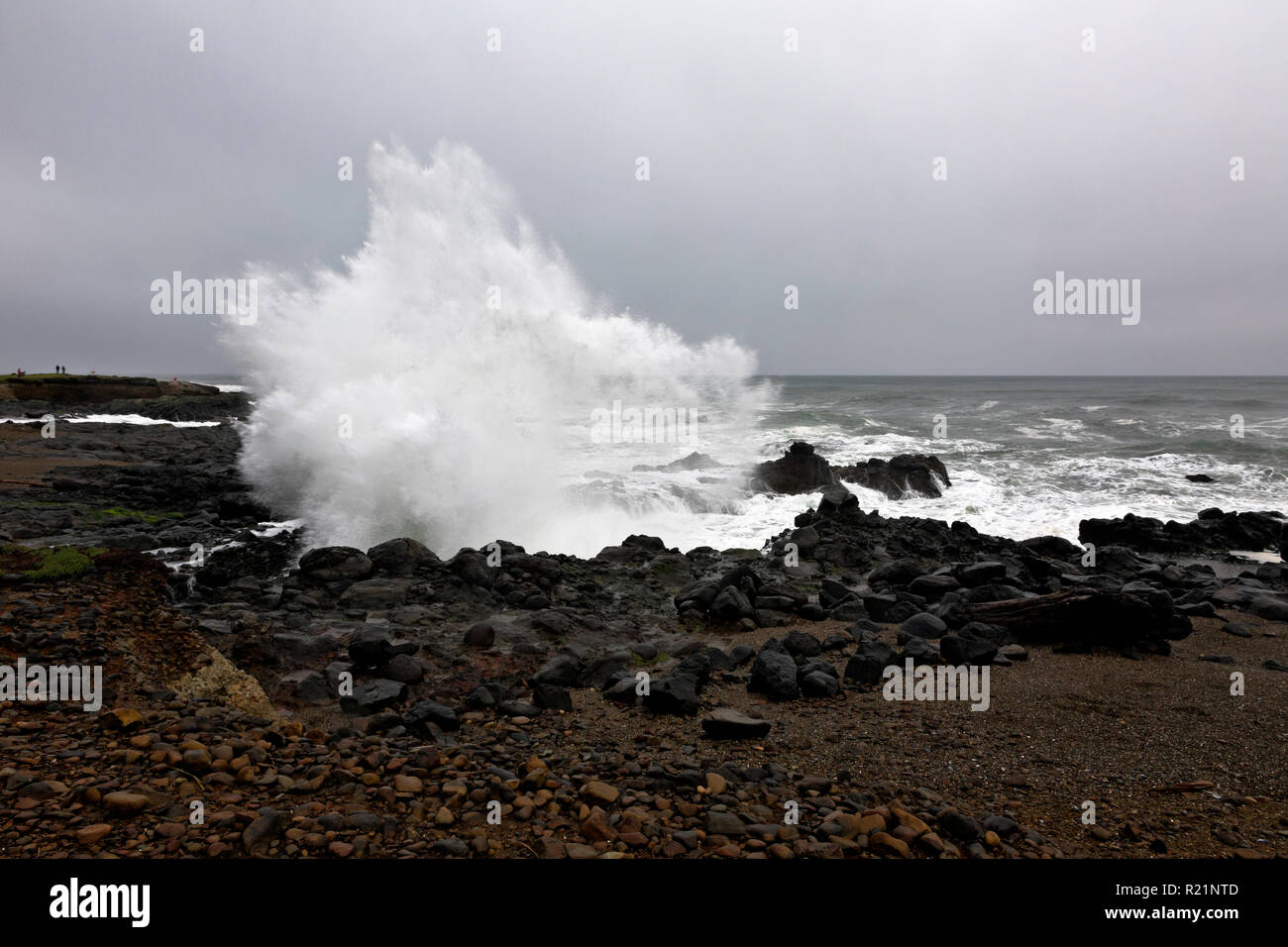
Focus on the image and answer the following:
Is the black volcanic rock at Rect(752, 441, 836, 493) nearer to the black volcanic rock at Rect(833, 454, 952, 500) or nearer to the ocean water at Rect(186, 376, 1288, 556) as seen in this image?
the ocean water at Rect(186, 376, 1288, 556)

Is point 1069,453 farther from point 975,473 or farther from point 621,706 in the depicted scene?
point 621,706

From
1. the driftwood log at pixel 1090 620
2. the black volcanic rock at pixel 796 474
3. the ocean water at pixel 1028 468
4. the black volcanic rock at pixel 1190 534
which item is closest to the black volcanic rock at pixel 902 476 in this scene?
the ocean water at pixel 1028 468

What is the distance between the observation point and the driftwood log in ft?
24.0

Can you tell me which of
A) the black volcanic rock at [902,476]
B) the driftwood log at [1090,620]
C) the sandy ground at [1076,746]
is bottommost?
the sandy ground at [1076,746]

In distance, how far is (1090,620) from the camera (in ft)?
24.3

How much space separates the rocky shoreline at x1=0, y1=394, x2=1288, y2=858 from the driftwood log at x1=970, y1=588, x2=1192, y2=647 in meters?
0.03

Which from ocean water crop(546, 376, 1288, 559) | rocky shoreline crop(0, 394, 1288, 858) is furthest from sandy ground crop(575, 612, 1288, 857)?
ocean water crop(546, 376, 1288, 559)

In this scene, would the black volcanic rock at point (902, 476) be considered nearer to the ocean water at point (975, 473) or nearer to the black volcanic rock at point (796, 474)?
the ocean water at point (975, 473)

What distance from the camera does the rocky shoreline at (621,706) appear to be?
3.44 m

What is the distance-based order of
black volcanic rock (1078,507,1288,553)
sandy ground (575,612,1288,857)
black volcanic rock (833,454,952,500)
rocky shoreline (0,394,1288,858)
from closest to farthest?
rocky shoreline (0,394,1288,858)
sandy ground (575,612,1288,857)
black volcanic rock (1078,507,1288,553)
black volcanic rock (833,454,952,500)

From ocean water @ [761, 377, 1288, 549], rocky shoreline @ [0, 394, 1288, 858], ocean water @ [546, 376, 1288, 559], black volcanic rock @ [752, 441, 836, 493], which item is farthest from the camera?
black volcanic rock @ [752, 441, 836, 493]

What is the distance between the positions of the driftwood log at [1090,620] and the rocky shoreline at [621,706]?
0.09 ft
